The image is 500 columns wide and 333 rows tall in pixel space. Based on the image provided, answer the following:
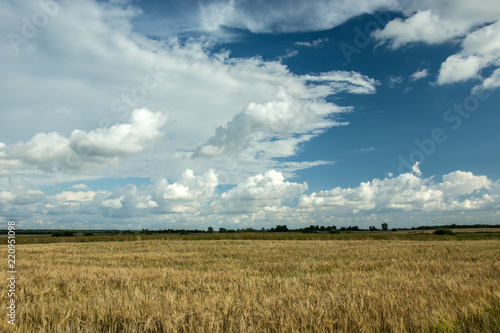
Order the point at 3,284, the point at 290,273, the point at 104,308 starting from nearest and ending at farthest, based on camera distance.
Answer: the point at 104,308
the point at 3,284
the point at 290,273

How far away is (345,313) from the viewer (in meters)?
5.02

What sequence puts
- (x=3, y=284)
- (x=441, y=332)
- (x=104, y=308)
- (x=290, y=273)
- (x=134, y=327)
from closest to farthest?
(x=441, y=332) < (x=134, y=327) < (x=104, y=308) < (x=3, y=284) < (x=290, y=273)

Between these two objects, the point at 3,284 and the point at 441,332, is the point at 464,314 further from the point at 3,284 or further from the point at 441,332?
the point at 3,284

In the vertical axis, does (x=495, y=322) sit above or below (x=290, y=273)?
above

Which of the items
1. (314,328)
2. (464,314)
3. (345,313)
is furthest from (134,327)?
(464,314)

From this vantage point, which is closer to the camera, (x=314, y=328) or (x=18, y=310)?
(x=314, y=328)

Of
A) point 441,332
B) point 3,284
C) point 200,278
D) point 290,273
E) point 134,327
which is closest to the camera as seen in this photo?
point 441,332

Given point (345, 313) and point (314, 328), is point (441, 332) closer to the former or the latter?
point (345, 313)

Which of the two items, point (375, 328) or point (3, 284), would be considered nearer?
point (375, 328)

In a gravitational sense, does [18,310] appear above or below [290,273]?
above

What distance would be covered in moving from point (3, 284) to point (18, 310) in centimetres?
413

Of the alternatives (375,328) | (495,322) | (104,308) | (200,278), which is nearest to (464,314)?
(495,322)

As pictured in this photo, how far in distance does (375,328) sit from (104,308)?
4.83m

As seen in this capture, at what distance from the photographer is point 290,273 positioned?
1193cm
